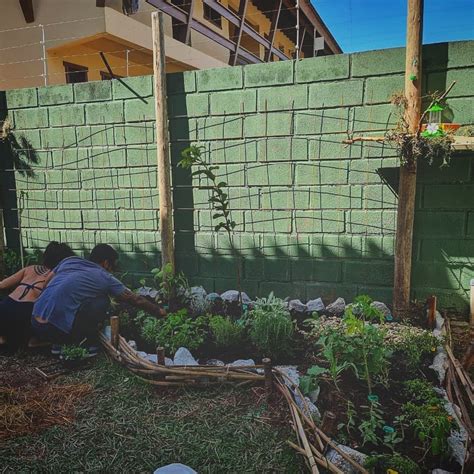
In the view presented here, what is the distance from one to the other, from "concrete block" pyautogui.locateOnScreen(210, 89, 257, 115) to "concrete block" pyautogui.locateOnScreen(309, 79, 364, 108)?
1.77 feet

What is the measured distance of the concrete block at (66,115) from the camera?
4.57 m

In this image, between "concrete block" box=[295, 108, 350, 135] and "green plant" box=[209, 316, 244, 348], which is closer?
"green plant" box=[209, 316, 244, 348]

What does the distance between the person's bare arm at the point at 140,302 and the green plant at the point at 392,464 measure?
2084 mm

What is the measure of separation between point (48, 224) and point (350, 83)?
141 inches

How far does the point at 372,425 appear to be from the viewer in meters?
2.14

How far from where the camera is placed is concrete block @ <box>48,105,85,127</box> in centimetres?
457

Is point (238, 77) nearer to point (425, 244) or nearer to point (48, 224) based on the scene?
point (425, 244)

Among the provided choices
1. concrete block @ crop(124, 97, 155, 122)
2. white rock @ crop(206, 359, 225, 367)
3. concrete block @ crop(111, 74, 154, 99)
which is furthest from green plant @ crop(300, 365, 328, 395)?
concrete block @ crop(111, 74, 154, 99)

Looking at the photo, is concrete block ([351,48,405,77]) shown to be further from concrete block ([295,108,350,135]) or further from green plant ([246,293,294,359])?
green plant ([246,293,294,359])

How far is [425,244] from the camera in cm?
369

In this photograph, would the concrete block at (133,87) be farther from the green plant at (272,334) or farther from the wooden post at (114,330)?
the green plant at (272,334)

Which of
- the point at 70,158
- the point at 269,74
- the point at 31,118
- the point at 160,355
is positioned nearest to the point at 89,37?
the point at 31,118

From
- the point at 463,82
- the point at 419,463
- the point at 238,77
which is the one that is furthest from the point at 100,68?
the point at 419,463

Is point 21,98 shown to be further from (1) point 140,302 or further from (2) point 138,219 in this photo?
(1) point 140,302
